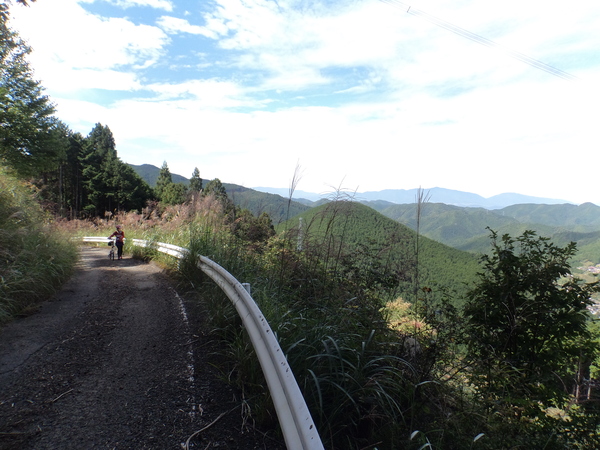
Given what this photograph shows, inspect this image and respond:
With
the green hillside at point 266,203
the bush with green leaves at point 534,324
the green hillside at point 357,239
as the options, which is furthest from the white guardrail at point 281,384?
the bush with green leaves at point 534,324

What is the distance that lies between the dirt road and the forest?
249 millimetres

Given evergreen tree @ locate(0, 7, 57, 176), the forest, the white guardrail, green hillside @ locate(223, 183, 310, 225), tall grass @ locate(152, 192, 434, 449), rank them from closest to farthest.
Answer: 1. the white guardrail
2. tall grass @ locate(152, 192, 434, 449)
3. the forest
4. green hillside @ locate(223, 183, 310, 225)
5. evergreen tree @ locate(0, 7, 57, 176)

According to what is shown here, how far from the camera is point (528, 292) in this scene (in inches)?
167

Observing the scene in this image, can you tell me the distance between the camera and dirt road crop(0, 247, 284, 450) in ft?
6.16

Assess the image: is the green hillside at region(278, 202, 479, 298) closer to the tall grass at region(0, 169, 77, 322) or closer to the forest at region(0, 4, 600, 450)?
the forest at region(0, 4, 600, 450)

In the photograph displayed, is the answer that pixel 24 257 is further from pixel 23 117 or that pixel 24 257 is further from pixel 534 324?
pixel 23 117

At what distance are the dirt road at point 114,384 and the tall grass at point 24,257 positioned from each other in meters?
0.46

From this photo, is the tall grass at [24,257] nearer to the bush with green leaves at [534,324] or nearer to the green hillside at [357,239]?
the green hillside at [357,239]

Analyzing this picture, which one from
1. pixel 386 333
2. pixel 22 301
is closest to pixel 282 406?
pixel 386 333

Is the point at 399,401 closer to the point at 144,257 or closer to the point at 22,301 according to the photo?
the point at 22,301

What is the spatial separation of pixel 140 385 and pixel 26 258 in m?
4.23

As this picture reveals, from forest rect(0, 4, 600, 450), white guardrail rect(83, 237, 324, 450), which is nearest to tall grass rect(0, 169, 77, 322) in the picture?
forest rect(0, 4, 600, 450)

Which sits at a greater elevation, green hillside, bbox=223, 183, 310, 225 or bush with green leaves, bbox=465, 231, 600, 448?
green hillside, bbox=223, 183, 310, 225

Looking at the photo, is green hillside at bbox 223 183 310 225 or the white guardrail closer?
the white guardrail
